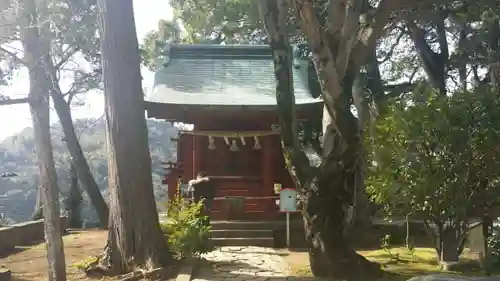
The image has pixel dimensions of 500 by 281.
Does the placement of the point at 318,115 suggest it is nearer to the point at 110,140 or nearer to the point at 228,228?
the point at 228,228

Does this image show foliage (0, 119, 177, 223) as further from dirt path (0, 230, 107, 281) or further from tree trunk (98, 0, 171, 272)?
tree trunk (98, 0, 171, 272)

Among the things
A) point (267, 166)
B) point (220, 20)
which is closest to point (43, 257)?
point (267, 166)

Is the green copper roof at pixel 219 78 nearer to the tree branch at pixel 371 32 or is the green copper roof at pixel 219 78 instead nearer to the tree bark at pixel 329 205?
the tree branch at pixel 371 32

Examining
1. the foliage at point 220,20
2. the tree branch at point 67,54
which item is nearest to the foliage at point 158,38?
the foliage at point 220,20

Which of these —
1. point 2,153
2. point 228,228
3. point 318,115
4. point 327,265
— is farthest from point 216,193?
point 2,153

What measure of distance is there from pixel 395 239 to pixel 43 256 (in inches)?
334

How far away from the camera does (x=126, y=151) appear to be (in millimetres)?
8516

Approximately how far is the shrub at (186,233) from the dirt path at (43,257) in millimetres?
1616

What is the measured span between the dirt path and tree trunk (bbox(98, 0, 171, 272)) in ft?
3.15

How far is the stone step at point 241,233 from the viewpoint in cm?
1295

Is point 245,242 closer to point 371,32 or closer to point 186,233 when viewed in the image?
point 186,233

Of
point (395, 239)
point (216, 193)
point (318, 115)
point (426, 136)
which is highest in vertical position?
point (318, 115)

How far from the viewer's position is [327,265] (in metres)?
8.03

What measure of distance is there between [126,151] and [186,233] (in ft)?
6.08
